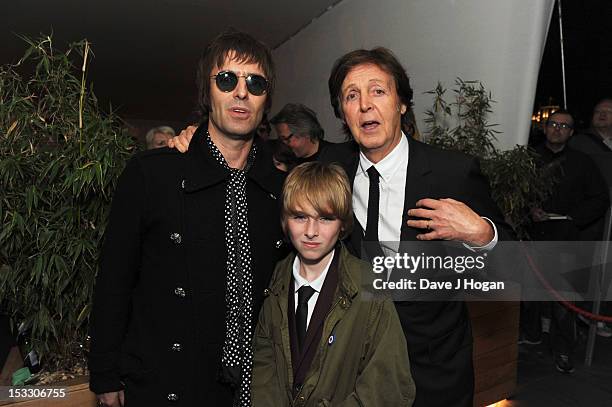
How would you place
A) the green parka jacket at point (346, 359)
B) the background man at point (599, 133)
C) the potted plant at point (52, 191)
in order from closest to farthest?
1. the green parka jacket at point (346, 359)
2. the potted plant at point (52, 191)
3. the background man at point (599, 133)

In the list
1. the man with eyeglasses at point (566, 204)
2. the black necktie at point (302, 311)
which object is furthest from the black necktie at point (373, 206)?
the man with eyeglasses at point (566, 204)

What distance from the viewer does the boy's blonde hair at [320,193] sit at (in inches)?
57.7

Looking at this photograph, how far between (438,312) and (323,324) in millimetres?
433

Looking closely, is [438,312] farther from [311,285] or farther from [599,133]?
[599,133]

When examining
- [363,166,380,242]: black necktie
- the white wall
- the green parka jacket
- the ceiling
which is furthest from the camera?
the ceiling

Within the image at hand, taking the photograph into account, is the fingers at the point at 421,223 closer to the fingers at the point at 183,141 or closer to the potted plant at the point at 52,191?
the fingers at the point at 183,141

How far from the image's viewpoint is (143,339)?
152 centimetres

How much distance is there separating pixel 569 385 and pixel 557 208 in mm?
1412

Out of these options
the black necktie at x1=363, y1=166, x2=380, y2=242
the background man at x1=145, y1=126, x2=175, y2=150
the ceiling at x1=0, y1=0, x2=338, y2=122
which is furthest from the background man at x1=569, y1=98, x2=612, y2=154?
the ceiling at x1=0, y1=0, x2=338, y2=122

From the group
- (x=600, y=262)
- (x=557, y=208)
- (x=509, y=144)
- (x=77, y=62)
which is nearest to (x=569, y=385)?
(x=600, y=262)

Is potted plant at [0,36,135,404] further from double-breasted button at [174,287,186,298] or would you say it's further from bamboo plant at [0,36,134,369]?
double-breasted button at [174,287,186,298]

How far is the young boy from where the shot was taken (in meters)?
1.37

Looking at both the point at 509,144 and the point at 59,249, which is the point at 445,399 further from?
the point at 509,144

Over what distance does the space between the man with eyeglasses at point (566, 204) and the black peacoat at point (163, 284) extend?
3.24 metres
